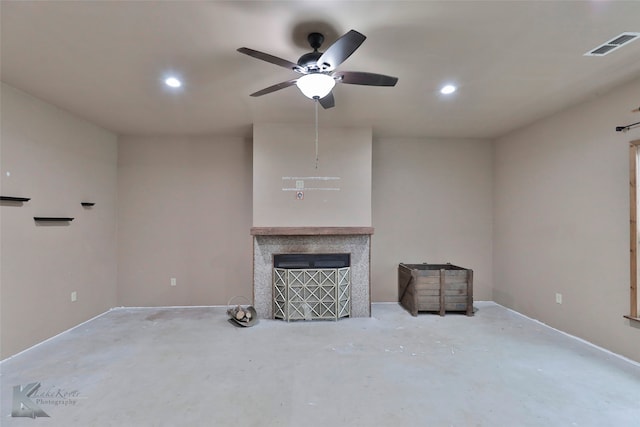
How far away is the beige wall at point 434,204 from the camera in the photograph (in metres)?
4.65

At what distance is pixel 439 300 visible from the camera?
3.97m

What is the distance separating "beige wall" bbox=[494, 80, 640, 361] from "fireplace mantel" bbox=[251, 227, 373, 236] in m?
2.17

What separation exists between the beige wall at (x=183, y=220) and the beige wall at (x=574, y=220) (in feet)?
12.9

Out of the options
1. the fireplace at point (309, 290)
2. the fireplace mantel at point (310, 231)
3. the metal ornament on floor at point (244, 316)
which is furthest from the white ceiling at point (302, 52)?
the metal ornament on floor at point (244, 316)

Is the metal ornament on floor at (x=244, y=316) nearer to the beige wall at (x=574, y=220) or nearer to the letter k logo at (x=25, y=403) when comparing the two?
the letter k logo at (x=25, y=403)

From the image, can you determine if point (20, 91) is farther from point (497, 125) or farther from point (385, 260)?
point (497, 125)

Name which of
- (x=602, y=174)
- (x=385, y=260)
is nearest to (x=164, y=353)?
(x=385, y=260)

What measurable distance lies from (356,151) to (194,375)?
3.14 meters

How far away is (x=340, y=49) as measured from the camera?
67.1 inches

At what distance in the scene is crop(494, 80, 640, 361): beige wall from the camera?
2.82m

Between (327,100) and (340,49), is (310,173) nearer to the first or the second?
(327,100)

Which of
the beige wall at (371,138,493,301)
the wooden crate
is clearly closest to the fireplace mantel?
the beige wall at (371,138,493,301)

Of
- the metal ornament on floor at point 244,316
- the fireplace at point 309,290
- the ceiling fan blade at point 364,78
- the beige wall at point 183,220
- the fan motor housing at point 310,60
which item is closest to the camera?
the fan motor housing at point 310,60
